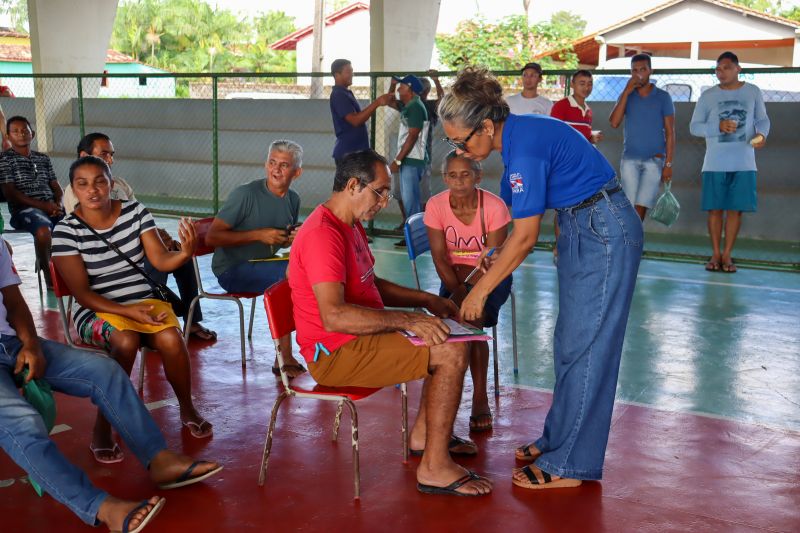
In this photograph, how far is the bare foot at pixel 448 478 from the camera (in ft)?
11.8

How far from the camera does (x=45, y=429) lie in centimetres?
321

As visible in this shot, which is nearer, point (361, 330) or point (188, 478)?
point (361, 330)

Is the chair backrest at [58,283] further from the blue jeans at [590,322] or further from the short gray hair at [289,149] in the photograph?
the blue jeans at [590,322]

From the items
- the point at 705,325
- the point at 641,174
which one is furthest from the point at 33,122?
the point at 705,325

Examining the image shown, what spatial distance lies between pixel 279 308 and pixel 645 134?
5.78m

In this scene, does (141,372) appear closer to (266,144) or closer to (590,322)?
(590,322)

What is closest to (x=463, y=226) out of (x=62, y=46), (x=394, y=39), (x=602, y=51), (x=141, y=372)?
(x=141, y=372)

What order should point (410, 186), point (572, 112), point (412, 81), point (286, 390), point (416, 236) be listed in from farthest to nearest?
1. point (410, 186)
2. point (412, 81)
3. point (572, 112)
4. point (416, 236)
5. point (286, 390)

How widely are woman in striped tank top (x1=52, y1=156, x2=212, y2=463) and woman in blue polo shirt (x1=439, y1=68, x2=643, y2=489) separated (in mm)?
1501

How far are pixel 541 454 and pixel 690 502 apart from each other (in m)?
0.63

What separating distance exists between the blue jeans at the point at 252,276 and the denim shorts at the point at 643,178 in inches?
177

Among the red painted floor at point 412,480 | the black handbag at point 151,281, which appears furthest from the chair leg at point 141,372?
the black handbag at point 151,281

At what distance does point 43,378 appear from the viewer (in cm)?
346

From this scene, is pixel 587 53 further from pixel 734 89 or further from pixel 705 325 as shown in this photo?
pixel 705 325
